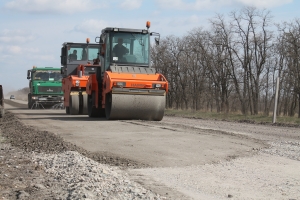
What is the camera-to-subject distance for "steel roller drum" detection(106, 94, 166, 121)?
17.3 metres

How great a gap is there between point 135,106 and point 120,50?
8.49 ft

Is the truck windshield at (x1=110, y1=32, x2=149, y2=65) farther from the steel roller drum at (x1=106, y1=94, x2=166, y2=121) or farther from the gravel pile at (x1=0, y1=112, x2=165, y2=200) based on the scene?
the gravel pile at (x1=0, y1=112, x2=165, y2=200)

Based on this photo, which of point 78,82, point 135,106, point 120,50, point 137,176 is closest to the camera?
point 137,176

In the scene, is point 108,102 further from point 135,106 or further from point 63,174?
point 63,174

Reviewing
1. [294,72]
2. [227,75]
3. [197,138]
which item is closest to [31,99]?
[227,75]

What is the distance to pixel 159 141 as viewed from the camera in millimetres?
10781

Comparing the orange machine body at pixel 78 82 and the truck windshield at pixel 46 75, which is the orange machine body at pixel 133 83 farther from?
the truck windshield at pixel 46 75

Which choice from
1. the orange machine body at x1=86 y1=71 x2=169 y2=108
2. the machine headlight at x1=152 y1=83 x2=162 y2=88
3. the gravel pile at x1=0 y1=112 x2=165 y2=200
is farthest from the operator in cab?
the gravel pile at x1=0 y1=112 x2=165 y2=200

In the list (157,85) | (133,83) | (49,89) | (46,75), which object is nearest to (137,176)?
(133,83)

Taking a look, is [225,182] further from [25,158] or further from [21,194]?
[25,158]

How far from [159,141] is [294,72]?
23374 millimetres

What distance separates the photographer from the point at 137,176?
6.82m

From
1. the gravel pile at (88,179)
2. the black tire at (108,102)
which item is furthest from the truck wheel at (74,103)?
the gravel pile at (88,179)

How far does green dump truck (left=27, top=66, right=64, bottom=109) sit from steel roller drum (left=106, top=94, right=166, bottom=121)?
1835 centimetres
